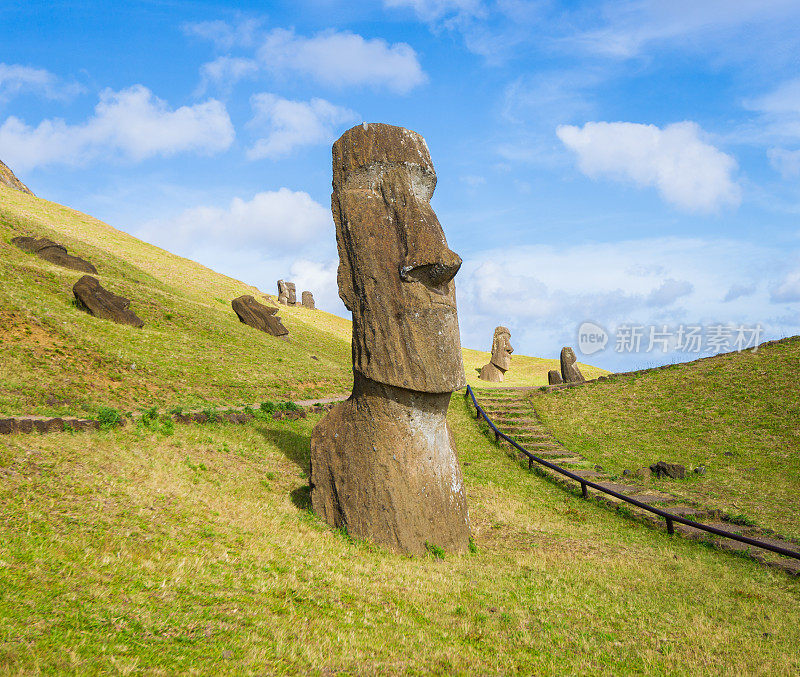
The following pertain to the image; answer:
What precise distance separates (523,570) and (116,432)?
28.7 ft

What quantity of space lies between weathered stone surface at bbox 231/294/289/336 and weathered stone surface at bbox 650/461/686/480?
24266 mm

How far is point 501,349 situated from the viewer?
36781 millimetres

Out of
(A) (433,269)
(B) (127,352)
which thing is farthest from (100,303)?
(A) (433,269)

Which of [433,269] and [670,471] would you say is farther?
[670,471]

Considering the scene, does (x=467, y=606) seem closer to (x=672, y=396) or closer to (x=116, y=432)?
(x=116, y=432)

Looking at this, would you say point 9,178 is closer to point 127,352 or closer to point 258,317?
point 258,317

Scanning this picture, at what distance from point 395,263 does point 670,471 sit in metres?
11.5

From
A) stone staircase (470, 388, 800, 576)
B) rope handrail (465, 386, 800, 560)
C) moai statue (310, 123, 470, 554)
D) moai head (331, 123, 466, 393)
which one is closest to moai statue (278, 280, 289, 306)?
stone staircase (470, 388, 800, 576)

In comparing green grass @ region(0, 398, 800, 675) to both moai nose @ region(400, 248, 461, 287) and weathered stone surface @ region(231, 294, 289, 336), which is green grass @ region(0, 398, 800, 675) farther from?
weathered stone surface @ region(231, 294, 289, 336)

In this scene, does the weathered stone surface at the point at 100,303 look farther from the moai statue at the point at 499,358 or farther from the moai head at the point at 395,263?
the moai statue at the point at 499,358

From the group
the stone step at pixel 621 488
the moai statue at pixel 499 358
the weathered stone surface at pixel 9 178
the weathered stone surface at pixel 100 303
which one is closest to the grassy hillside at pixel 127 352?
the weathered stone surface at pixel 100 303

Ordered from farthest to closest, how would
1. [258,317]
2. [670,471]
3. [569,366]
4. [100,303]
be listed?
[258,317] → [569,366] → [100,303] → [670,471]

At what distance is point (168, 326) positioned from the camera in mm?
26031

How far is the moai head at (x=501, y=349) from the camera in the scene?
1444 inches
